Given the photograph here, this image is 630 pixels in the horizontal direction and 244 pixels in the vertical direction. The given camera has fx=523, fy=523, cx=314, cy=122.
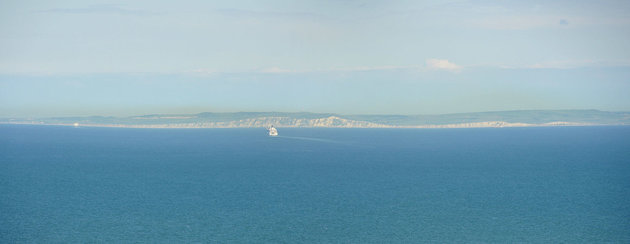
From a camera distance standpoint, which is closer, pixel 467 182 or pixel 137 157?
pixel 467 182

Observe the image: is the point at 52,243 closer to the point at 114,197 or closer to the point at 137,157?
the point at 114,197

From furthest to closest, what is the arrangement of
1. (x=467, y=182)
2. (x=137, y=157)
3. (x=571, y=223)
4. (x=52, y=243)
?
(x=137, y=157), (x=467, y=182), (x=571, y=223), (x=52, y=243)

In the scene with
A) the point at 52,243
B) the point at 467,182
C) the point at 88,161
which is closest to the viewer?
the point at 52,243

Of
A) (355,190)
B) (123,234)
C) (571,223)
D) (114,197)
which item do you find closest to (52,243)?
(123,234)

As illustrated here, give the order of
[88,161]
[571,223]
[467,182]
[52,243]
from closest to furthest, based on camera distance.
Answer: [52,243], [571,223], [467,182], [88,161]

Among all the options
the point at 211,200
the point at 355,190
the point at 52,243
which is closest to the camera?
the point at 52,243

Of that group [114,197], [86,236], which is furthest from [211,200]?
[86,236]
